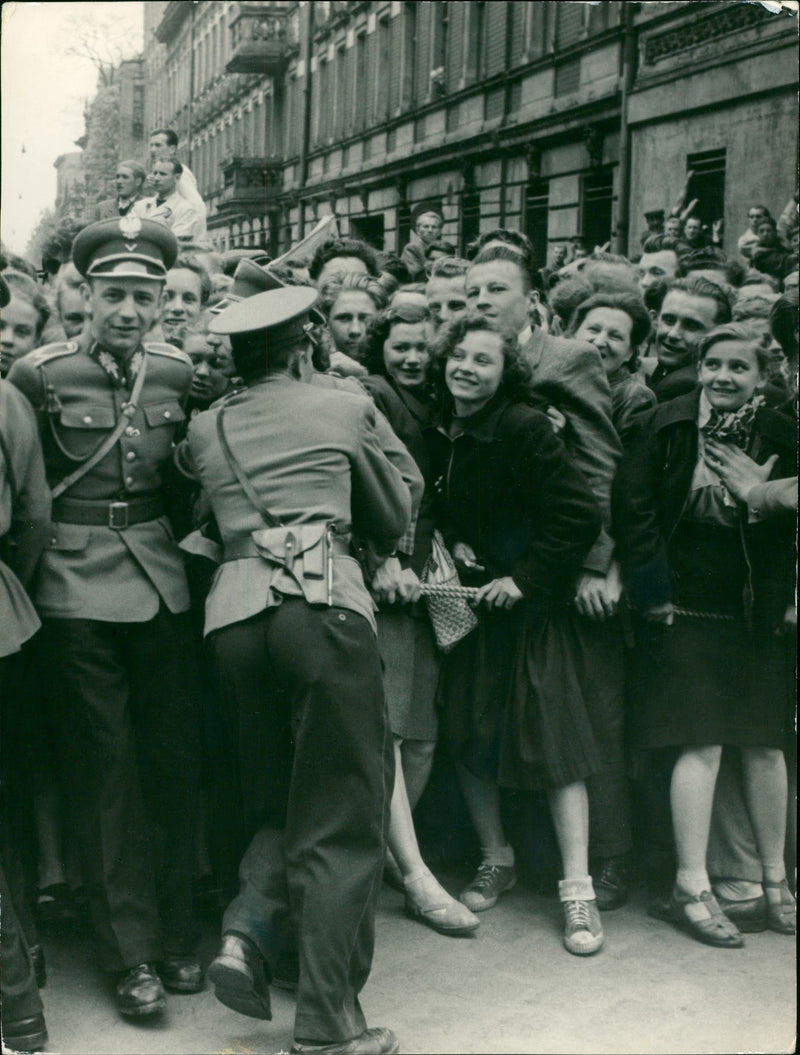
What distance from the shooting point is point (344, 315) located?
14.9ft

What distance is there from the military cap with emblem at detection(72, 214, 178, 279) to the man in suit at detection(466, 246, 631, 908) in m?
1.18

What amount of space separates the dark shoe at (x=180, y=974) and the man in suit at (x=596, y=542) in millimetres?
1201

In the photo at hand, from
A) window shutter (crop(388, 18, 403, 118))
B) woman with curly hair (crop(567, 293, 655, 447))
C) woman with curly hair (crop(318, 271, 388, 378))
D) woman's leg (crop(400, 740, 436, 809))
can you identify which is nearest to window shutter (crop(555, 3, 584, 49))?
window shutter (crop(388, 18, 403, 118))

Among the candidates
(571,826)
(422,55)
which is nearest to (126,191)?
(422,55)

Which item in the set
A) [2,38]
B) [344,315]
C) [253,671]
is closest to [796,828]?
A: [253,671]

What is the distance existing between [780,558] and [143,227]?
213 cm

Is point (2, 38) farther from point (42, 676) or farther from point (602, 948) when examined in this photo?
point (602, 948)

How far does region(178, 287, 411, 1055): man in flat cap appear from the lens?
309 cm

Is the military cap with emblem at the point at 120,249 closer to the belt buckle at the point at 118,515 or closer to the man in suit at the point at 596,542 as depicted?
the belt buckle at the point at 118,515

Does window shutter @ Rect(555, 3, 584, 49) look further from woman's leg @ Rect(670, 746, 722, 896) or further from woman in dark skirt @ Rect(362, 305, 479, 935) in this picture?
woman's leg @ Rect(670, 746, 722, 896)

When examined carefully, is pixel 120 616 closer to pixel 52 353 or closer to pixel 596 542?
pixel 52 353

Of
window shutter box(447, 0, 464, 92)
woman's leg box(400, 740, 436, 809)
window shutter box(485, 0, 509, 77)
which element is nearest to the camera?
woman's leg box(400, 740, 436, 809)

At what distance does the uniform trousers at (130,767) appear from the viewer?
11.0 ft

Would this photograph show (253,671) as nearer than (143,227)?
Yes
